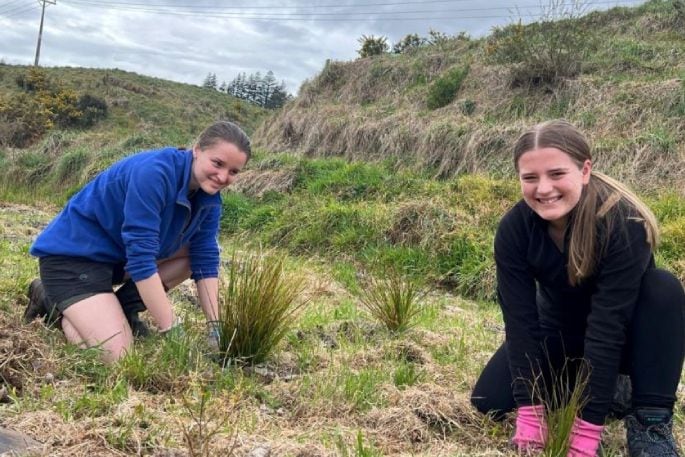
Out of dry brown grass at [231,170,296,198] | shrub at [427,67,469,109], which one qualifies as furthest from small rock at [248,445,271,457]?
shrub at [427,67,469,109]

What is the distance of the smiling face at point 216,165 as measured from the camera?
123 inches

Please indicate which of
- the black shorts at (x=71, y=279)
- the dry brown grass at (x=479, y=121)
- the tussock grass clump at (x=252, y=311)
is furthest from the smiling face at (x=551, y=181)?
the dry brown grass at (x=479, y=121)

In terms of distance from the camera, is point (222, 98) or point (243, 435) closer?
point (243, 435)

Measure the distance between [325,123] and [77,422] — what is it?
13593 millimetres

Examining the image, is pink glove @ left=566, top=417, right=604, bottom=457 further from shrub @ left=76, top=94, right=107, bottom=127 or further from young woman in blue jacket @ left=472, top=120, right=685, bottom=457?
shrub @ left=76, top=94, right=107, bottom=127

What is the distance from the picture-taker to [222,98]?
43.6 metres

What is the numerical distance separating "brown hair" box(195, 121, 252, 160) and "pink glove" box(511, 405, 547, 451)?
5.97ft

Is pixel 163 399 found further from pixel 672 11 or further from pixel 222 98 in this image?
pixel 222 98

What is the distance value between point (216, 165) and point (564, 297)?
5.77ft

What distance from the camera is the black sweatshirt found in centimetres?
230

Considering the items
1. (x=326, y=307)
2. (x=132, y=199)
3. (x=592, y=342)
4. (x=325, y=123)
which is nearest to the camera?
(x=592, y=342)

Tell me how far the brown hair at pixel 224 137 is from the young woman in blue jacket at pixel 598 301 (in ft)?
4.65

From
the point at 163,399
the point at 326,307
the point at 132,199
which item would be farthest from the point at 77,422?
the point at 326,307

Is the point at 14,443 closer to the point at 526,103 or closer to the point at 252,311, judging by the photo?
the point at 252,311
